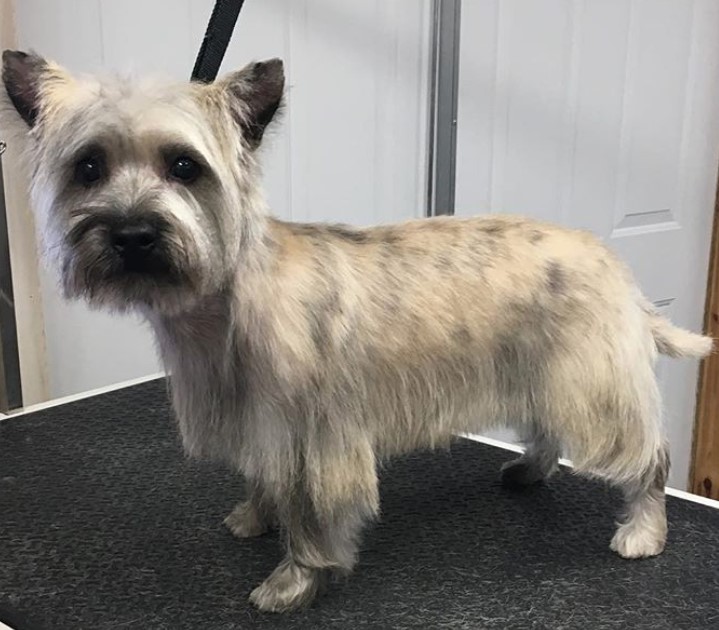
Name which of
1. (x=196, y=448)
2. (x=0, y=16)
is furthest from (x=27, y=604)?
(x=0, y=16)

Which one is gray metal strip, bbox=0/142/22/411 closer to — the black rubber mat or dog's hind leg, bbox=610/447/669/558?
the black rubber mat

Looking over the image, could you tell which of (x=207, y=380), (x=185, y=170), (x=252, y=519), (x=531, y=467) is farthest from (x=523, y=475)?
(x=185, y=170)

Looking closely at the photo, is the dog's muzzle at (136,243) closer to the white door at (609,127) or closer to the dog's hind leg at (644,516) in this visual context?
the dog's hind leg at (644,516)

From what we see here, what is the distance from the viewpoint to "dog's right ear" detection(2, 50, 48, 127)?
87cm

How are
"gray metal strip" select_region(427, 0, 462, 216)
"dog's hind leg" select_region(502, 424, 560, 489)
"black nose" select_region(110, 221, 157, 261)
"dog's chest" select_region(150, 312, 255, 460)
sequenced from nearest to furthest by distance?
"black nose" select_region(110, 221, 157, 261)
"dog's chest" select_region(150, 312, 255, 460)
"dog's hind leg" select_region(502, 424, 560, 489)
"gray metal strip" select_region(427, 0, 462, 216)

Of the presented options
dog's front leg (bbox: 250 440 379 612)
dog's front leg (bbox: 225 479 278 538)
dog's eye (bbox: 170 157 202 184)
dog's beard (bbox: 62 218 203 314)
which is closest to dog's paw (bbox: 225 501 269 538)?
dog's front leg (bbox: 225 479 278 538)

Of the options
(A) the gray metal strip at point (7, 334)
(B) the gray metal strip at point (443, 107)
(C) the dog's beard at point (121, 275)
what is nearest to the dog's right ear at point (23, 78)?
(C) the dog's beard at point (121, 275)

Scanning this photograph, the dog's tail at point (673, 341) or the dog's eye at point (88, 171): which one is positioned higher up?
the dog's eye at point (88, 171)

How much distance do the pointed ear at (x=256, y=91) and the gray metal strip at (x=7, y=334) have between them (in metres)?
0.77

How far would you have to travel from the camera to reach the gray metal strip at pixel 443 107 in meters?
1.83

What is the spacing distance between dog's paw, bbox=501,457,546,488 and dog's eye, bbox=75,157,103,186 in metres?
0.71

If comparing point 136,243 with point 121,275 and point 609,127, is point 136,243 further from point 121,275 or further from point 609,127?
point 609,127

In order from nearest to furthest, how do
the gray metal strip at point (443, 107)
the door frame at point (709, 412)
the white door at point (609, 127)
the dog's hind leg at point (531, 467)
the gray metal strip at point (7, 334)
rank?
1. the dog's hind leg at point (531, 467)
2. the gray metal strip at point (7, 334)
3. the gray metal strip at point (443, 107)
4. the white door at point (609, 127)
5. the door frame at point (709, 412)

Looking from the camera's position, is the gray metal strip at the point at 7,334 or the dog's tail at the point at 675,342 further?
the gray metal strip at the point at 7,334
